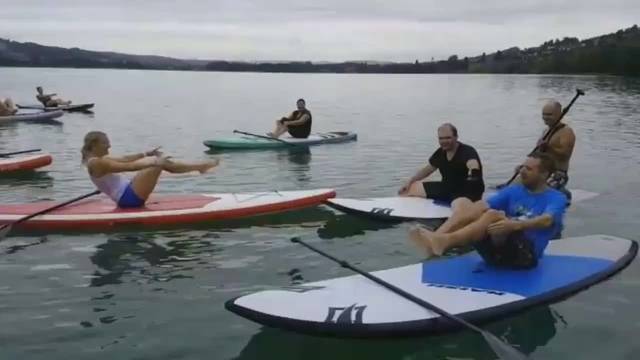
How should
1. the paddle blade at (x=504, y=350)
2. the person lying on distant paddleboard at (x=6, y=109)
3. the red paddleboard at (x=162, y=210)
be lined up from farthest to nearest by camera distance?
the person lying on distant paddleboard at (x=6, y=109) → the red paddleboard at (x=162, y=210) → the paddle blade at (x=504, y=350)

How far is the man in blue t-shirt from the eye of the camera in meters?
7.39

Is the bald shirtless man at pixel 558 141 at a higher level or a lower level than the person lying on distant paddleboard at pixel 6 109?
higher

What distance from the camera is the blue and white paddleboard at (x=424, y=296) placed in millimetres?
6426

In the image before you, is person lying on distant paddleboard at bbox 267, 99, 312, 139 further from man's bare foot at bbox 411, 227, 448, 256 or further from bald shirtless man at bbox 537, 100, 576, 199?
man's bare foot at bbox 411, 227, 448, 256

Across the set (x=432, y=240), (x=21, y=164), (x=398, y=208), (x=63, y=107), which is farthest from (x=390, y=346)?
(x=63, y=107)

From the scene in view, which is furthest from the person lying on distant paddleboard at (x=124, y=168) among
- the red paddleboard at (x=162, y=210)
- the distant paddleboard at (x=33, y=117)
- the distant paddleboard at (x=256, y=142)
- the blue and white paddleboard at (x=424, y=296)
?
the distant paddleboard at (x=33, y=117)

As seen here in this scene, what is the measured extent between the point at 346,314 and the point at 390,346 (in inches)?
20.2

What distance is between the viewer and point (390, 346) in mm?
6648

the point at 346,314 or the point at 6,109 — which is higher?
the point at 6,109

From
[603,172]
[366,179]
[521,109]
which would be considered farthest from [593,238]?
[521,109]

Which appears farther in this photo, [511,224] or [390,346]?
[511,224]

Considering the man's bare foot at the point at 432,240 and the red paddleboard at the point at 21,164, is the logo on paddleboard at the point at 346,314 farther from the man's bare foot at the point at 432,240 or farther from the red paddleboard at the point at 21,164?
the red paddleboard at the point at 21,164

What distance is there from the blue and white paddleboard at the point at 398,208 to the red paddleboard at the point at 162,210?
2.22ft

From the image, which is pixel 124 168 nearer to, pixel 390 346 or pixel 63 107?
pixel 390 346
